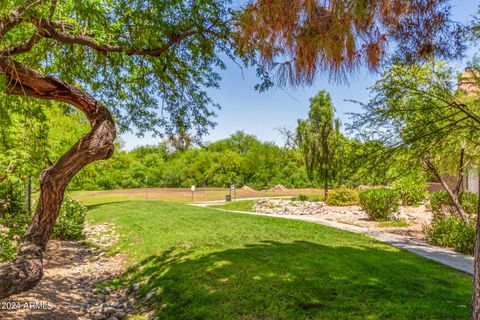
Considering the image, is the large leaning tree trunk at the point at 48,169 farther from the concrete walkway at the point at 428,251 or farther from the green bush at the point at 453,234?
the green bush at the point at 453,234

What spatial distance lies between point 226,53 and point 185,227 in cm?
642

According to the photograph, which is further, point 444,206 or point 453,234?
point 444,206

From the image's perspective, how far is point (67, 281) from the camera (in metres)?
6.24

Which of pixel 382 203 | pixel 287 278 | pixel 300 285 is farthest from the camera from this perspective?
pixel 382 203

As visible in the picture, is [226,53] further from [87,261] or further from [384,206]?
[384,206]

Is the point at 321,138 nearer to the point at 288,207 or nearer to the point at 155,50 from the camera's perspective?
the point at 288,207

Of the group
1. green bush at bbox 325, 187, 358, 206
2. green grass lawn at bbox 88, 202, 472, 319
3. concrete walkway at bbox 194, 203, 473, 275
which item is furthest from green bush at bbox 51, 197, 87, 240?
green bush at bbox 325, 187, 358, 206

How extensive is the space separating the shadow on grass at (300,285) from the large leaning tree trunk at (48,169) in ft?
6.57

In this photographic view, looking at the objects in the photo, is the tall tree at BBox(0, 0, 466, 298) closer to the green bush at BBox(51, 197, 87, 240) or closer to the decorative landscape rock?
the green bush at BBox(51, 197, 87, 240)

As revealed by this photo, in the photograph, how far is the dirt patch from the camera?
4.44m

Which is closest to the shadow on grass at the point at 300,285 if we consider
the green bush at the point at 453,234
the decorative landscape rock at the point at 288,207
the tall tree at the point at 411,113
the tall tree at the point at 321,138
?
the green bush at the point at 453,234

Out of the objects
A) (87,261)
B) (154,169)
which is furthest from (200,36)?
(154,169)

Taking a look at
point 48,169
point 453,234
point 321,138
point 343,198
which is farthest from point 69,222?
point 321,138

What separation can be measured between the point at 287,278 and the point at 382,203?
8.86m
